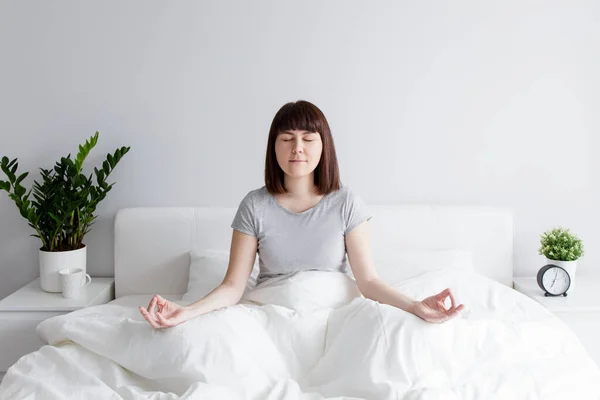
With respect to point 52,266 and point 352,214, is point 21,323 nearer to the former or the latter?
point 52,266

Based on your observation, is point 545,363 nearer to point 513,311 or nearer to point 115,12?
point 513,311

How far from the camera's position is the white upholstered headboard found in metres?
2.53

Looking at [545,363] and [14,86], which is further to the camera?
[14,86]

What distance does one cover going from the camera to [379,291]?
1788mm

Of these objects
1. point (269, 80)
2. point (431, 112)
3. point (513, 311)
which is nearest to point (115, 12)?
point (269, 80)

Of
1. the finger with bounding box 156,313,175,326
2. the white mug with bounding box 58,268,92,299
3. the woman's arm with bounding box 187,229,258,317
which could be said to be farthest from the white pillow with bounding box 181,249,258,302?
the finger with bounding box 156,313,175,326

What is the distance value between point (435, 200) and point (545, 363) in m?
1.19

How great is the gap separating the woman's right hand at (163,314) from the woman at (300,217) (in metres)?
0.23

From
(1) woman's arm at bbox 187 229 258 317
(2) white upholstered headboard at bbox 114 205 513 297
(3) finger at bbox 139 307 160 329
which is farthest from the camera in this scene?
(2) white upholstered headboard at bbox 114 205 513 297

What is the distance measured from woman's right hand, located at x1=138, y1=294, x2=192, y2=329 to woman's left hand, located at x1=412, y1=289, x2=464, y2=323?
62 centimetres

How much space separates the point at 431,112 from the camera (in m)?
2.62

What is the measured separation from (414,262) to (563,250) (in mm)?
625

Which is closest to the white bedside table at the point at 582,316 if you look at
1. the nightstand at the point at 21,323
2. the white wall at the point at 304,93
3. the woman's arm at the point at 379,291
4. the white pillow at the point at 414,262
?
the white pillow at the point at 414,262

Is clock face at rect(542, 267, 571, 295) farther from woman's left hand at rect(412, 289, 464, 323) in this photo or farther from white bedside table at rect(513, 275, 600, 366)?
woman's left hand at rect(412, 289, 464, 323)
